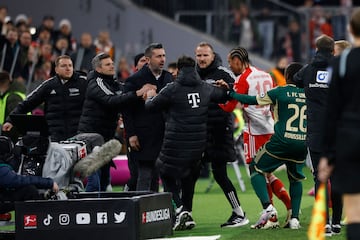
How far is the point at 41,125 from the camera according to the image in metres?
14.0

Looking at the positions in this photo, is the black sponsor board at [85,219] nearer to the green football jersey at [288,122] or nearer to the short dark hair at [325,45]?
the green football jersey at [288,122]

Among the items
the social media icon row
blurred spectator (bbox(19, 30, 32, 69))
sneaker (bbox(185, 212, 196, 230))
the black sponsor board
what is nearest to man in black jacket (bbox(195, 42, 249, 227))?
sneaker (bbox(185, 212, 196, 230))

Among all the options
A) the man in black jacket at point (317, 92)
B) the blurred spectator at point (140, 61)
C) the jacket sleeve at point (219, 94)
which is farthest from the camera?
the blurred spectator at point (140, 61)

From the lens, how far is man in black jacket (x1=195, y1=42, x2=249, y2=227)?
15188 millimetres

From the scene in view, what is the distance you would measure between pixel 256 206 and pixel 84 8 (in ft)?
45.1

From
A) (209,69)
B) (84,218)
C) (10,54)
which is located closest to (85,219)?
(84,218)

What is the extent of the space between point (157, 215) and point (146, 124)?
1.92 metres

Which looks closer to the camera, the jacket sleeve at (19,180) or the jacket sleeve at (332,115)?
the jacket sleeve at (332,115)

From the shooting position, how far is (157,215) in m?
13.4

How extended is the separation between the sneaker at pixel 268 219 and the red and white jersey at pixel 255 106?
115cm

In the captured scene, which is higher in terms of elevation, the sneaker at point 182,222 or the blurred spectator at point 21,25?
the blurred spectator at point 21,25

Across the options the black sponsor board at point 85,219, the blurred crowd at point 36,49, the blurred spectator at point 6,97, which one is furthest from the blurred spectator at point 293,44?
the black sponsor board at point 85,219

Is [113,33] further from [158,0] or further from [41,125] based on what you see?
[41,125]

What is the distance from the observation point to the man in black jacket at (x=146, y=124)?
14992 millimetres
